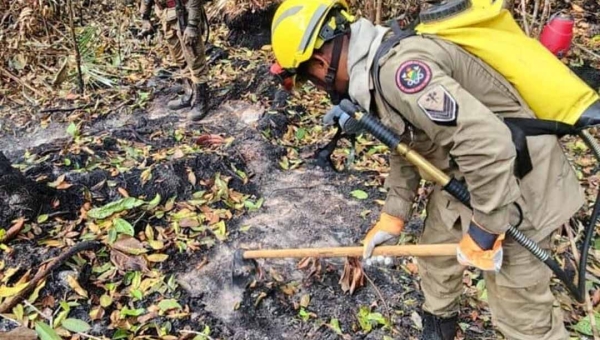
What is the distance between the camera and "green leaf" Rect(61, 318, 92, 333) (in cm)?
272

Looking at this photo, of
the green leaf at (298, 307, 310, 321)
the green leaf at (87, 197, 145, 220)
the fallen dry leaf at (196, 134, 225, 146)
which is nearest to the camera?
the green leaf at (298, 307, 310, 321)

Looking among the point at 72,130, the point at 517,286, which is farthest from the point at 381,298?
the point at 72,130

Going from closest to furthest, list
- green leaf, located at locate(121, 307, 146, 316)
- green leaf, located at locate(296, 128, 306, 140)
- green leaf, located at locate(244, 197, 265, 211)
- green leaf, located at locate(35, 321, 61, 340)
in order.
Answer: green leaf, located at locate(35, 321, 61, 340) → green leaf, located at locate(121, 307, 146, 316) → green leaf, located at locate(244, 197, 265, 211) → green leaf, located at locate(296, 128, 306, 140)

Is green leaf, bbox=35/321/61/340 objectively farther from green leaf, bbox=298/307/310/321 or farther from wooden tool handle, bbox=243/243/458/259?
green leaf, bbox=298/307/310/321

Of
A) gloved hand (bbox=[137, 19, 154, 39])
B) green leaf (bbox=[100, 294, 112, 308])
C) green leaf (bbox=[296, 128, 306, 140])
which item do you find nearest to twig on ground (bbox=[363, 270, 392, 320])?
green leaf (bbox=[100, 294, 112, 308])

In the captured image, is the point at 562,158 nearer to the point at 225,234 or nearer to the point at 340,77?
the point at 340,77

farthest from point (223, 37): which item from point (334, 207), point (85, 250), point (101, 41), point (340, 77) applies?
point (340, 77)

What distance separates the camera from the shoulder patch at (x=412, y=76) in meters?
1.80

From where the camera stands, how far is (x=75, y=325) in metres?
2.73

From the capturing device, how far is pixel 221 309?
10.2 ft

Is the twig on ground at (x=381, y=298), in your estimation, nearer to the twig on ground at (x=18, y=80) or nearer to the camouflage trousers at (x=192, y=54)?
the camouflage trousers at (x=192, y=54)

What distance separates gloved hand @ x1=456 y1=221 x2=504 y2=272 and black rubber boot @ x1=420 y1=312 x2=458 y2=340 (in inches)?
32.8

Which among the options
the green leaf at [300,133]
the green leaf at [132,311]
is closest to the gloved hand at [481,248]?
the green leaf at [132,311]

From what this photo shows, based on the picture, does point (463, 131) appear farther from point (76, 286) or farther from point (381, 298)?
point (76, 286)
